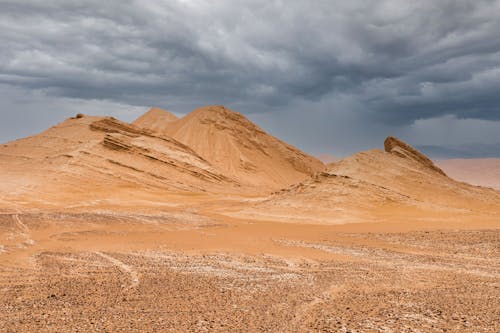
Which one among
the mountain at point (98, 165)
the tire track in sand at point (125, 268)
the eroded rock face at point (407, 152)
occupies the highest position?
the eroded rock face at point (407, 152)

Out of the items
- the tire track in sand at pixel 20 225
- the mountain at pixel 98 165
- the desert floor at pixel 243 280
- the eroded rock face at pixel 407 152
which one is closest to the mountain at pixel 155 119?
the mountain at pixel 98 165

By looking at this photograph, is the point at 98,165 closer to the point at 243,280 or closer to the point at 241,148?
the point at 241,148

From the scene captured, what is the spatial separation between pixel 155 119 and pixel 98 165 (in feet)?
131

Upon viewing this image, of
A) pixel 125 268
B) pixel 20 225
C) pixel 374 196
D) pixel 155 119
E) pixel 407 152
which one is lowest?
pixel 20 225

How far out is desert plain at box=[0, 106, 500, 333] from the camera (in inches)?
273

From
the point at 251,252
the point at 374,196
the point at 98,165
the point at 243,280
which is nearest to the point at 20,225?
the point at 251,252

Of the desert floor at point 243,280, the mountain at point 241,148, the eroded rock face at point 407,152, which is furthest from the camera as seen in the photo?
the mountain at point 241,148

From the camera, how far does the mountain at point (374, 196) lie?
25750 millimetres

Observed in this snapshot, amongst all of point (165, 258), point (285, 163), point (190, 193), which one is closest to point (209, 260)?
point (165, 258)

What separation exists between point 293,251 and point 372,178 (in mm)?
16831

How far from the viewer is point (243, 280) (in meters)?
9.55

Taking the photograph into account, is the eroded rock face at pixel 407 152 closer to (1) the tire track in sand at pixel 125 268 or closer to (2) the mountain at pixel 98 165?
(2) the mountain at pixel 98 165

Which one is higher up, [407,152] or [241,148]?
[241,148]

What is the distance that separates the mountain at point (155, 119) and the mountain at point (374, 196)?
47.9m
